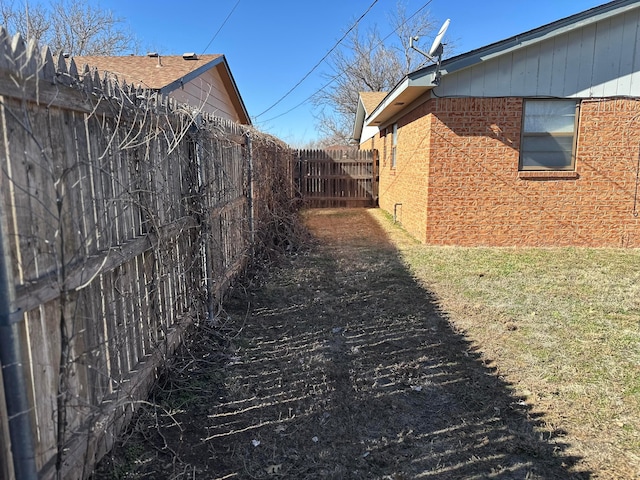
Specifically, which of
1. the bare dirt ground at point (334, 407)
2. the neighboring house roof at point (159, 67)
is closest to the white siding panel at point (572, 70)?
the bare dirt ground at point (334, 407)

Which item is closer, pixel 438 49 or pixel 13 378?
pixel 13 378

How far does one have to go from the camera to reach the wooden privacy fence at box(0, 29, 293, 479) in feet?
5.52

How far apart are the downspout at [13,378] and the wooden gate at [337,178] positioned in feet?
48.6

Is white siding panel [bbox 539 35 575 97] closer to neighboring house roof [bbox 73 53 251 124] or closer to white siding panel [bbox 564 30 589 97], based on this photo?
white siding panel [bbox 564 30 589 97]

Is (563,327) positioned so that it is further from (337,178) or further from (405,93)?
(337,178)

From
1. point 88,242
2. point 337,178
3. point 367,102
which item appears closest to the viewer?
point 88,242

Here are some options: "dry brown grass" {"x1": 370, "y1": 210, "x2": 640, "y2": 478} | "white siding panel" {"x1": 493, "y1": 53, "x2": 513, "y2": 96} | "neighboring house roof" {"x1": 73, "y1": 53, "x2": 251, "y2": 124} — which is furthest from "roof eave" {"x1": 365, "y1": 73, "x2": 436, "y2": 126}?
"neighboring house roof" {"x1": 73, "y1": 53, "x2": 251, "y2": 124}

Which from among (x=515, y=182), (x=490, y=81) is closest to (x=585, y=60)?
(x=490, y=81)

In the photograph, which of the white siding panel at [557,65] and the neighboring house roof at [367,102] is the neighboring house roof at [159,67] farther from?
the white siding panel at [557,65]

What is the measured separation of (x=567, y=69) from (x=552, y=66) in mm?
284

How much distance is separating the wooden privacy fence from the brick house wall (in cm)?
547

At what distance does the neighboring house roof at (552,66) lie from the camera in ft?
24.8

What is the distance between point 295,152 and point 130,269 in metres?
13.4

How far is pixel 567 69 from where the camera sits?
25.6 feet
